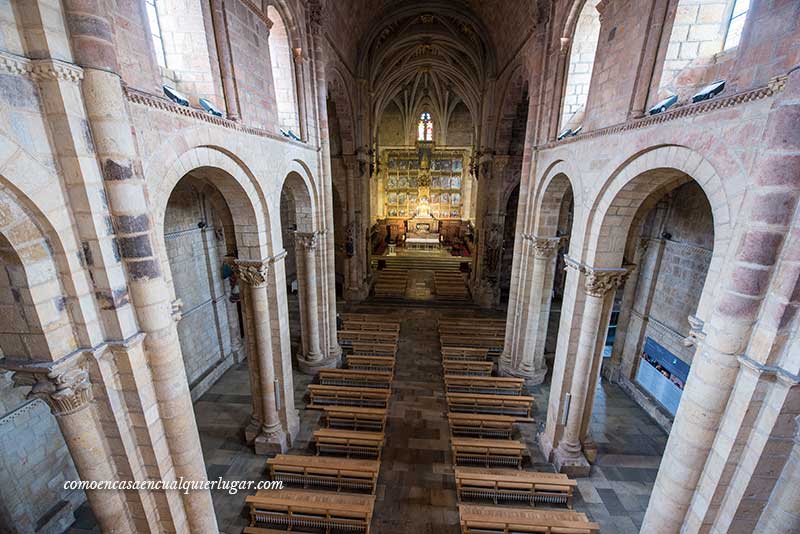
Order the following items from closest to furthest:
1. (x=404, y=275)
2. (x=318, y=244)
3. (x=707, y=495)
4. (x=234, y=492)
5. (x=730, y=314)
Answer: (x=730, y=314) → (x=707, y=495) → (x=234, y=492) → (x=318, y=244) → (x=404, y=275)

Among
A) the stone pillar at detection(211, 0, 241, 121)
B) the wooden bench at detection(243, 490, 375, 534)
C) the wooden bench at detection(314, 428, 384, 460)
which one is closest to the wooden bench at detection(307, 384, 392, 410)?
the wooden bench at detection(314, 428, 384, 460)

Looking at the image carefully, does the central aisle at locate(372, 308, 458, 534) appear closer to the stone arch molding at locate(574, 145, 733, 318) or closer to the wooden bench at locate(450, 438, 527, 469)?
the wooden bench at locate(450, 438, 527, 469)

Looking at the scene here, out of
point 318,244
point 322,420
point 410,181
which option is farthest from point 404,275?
point 410,181

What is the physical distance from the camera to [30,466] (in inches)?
243

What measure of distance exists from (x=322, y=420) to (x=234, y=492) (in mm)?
2738

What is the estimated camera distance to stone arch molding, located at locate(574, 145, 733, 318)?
427cm

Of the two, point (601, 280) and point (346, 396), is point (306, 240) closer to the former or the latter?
point (346, 396)

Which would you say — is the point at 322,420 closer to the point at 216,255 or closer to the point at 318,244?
the point at 318,244

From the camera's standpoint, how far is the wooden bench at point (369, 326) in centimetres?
1429

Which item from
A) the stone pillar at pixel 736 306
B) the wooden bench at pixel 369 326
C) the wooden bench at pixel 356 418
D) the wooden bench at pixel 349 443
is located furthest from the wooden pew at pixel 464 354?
the stone pillar at pixel 736 306

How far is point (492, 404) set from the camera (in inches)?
386

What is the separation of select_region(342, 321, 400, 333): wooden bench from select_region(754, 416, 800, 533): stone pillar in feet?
36.5

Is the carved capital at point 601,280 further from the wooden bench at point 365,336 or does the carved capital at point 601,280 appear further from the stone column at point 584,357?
the wooden bench at point 365,336

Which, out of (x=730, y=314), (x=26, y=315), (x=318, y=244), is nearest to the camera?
(x=26, y=315)
